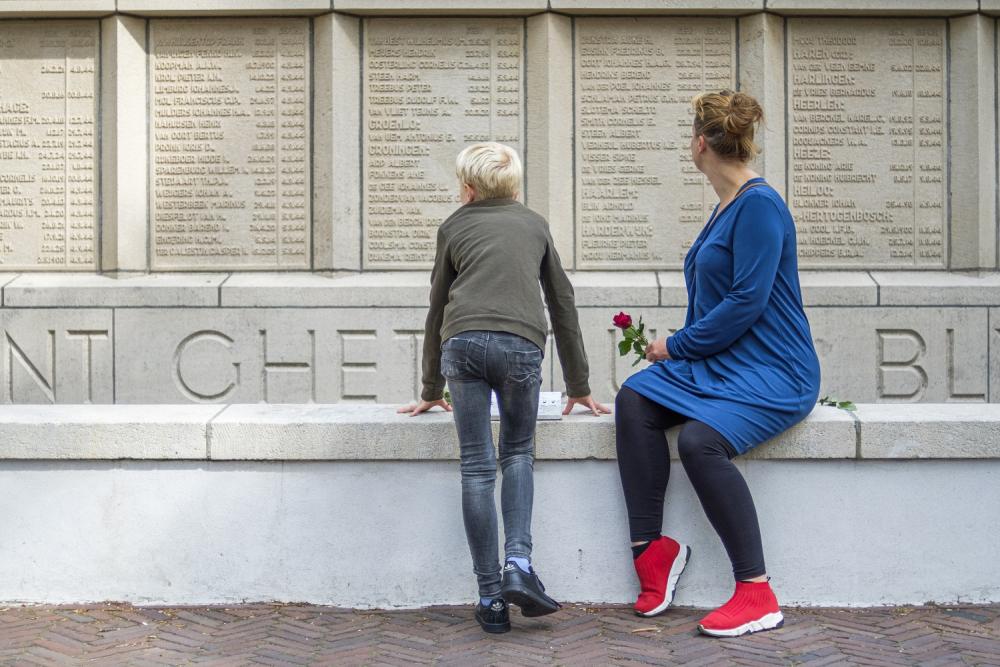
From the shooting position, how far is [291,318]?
329 inches

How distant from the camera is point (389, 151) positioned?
8680 mm

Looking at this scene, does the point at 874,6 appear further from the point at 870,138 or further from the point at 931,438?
the point at 931,438

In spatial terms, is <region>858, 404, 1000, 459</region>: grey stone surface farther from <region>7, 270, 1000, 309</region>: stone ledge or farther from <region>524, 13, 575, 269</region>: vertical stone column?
<region>524, 13, 575, 269</region>: vertical stone column

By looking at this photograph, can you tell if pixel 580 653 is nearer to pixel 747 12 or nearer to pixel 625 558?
pixel 625 558

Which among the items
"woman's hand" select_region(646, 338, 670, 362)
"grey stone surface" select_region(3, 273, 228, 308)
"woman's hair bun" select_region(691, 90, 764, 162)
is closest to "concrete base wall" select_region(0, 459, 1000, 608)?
"woman's hand" select_region(646, 338, 670, 362)

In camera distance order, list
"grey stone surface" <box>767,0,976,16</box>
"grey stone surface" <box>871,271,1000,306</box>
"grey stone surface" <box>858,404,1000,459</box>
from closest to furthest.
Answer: "grey stone surface" <box>858,404,1000,459</box>
"grey stone surface" <box>871,271,1000,306</box>
"grey stone surface" <box>767,0,976,16</box>

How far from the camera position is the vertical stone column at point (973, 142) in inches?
335

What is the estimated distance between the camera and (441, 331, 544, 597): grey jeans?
3.78 meters

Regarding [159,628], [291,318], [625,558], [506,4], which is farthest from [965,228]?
[159,628]

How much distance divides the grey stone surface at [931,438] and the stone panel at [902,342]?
428cm

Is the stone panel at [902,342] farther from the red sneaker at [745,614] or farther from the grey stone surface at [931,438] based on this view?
the red sneaker at [745,614]

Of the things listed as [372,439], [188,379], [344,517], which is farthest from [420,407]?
[188,379]

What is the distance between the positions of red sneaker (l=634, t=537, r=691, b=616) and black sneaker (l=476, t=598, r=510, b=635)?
50cm

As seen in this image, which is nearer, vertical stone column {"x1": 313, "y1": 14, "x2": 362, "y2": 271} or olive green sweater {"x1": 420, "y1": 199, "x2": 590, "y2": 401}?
olive green sweater {"x1": 420, "y1": 199, "x2": 590, "y2": 401}
